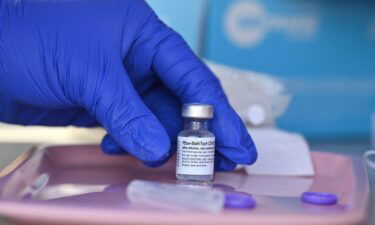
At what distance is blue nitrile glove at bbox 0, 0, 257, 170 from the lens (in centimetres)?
65

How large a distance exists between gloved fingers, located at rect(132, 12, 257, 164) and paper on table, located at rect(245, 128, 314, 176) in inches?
4.1

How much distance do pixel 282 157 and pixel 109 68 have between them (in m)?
0.32

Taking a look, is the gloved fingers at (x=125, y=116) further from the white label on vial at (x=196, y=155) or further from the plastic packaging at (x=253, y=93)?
the plastic packaging at (x=253, y=93)

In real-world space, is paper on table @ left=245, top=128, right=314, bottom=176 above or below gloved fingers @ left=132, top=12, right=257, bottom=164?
below

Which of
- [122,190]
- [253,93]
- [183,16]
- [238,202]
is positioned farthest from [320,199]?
[183,16]

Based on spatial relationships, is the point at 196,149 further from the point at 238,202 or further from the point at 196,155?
the point at 238,202

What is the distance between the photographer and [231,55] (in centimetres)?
138

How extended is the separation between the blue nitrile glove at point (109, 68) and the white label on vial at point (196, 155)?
20 mm

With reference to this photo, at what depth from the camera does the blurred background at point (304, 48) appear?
137cm

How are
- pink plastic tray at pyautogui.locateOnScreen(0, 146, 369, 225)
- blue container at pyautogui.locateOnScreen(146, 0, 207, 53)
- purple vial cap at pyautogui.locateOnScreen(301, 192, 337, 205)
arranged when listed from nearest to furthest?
pink plastic tray at pyautogui.locateOnScreen(0, 146, 369, 225) < purple vial cap at pyautogui.locateOnScreen(301, 192, 337, 205) < blue container at pyautogui.locateOnScreen(146, 0, 207, 53)

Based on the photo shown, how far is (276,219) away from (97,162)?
1.55ft

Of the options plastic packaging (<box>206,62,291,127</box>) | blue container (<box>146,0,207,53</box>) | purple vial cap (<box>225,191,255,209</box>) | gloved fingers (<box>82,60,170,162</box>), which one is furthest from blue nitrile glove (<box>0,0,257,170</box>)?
blue container (<box>146,0,207,53</box>)

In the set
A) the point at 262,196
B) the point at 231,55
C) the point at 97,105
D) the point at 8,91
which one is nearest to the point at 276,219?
the point at 262,196

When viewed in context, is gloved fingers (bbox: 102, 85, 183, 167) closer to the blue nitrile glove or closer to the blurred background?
the blue nitrile glove
